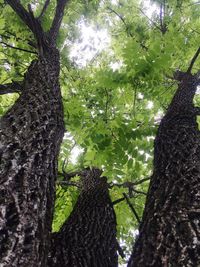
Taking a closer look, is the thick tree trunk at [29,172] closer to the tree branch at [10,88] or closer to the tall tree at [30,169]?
the tall tree at [30,169]

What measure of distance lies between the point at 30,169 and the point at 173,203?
4.02ft

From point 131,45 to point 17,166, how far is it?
2171mm

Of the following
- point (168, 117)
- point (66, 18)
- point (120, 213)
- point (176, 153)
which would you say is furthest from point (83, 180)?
point (66, 18)

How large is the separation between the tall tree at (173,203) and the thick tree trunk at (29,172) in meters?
0.73

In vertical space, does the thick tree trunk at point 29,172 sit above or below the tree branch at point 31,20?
below

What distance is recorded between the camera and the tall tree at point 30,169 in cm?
217

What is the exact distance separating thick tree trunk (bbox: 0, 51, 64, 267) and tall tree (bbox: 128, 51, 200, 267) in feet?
2.39

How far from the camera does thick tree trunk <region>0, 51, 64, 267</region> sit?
7.10ft

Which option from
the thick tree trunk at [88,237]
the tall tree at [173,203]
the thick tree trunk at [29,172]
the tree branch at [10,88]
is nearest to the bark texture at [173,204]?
the tall tree at [173,203]

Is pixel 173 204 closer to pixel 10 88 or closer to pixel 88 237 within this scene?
pixel 88 237

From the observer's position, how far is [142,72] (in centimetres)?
421

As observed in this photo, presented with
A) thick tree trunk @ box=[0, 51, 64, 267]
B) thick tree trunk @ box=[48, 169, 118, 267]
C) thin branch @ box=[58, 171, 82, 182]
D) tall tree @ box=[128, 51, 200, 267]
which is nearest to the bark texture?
tall tree @ box=[128, 51, 200, 267]

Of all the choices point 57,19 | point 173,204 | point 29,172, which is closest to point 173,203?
point 173,204

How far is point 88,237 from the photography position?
12.1 feet
